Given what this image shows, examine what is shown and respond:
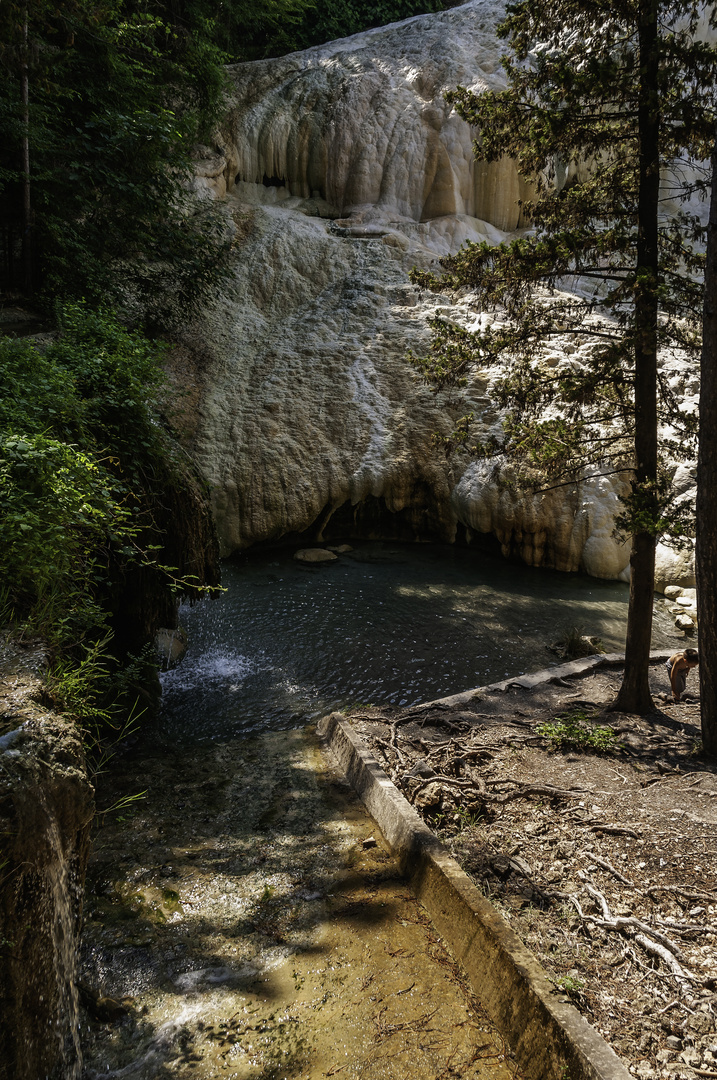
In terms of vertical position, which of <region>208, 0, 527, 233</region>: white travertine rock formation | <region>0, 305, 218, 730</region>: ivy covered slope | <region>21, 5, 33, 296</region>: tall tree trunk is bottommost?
<region>0, 305, 218, 730</region>: ivy covered slope

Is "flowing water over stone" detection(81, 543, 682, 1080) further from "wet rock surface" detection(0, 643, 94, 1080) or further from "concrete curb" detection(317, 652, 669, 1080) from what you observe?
"wet rock surface" detection(0, 643, 94, 1080)

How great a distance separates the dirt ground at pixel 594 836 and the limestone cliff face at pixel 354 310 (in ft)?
19.1

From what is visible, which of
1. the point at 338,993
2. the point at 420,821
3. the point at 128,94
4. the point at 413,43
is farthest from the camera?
the point at 413,43

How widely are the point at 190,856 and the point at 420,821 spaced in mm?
1688

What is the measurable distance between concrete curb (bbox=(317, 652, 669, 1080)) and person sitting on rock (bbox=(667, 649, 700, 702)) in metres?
3.87

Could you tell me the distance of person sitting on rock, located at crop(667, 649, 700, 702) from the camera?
6.62 meters

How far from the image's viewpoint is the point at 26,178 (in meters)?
10.7

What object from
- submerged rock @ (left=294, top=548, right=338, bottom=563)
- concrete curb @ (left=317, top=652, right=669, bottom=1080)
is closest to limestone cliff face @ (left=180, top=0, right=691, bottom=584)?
submerged rock @ (left=294, top=548, right=338, bottom=563)

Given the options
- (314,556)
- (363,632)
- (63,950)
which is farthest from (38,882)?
(314,556)

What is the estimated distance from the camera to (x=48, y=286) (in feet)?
35.4

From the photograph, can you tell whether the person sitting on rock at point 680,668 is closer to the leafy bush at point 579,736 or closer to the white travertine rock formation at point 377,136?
the leafy bush at point 579,736

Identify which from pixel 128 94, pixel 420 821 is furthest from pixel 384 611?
pixel 128 94

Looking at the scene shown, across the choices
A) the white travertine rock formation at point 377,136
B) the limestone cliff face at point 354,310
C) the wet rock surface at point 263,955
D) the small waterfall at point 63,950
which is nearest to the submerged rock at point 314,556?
the limestone cliff face at point 354,310

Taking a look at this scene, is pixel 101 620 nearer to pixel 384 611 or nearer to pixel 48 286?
pixel 384 611
